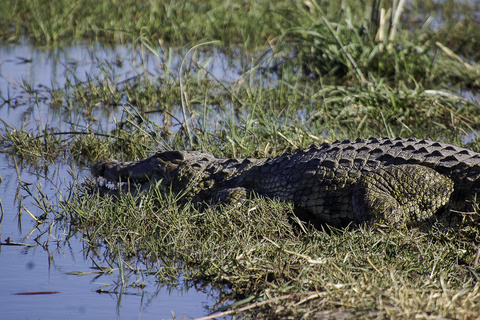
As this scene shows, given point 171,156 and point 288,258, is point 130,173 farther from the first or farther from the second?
point 288,258

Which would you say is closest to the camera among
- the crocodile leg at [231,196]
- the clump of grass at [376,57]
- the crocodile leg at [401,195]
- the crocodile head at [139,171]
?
the crocodile leg at [401,195]

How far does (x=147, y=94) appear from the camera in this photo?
7.64 m

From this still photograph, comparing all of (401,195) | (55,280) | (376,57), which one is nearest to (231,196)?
(401,195)

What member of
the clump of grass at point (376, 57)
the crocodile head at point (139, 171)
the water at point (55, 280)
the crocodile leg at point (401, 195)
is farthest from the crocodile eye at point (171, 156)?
the clump of grass at point (376, 57)

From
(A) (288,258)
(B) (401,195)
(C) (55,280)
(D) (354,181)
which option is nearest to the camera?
(A) (288,258)

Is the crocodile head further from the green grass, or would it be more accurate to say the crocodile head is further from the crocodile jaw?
the green grass

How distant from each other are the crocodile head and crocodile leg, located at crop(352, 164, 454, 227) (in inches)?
63.6

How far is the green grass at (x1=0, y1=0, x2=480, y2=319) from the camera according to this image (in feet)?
11.5

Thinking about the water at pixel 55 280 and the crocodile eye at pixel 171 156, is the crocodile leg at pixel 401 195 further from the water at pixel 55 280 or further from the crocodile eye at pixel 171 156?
the crocodile eye at pixel 171 156

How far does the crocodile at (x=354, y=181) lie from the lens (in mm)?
4488

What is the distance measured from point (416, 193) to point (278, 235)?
0.98 m

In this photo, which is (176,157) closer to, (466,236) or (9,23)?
(466,236)

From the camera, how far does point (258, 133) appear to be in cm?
648

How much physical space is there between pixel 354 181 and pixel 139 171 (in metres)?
1.82
